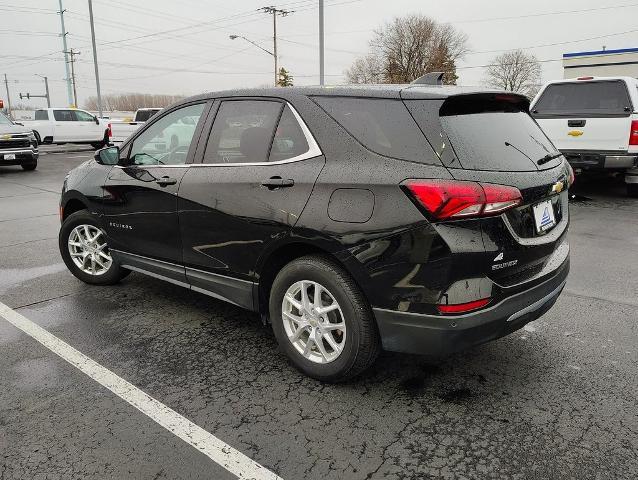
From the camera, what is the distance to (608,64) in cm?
2261

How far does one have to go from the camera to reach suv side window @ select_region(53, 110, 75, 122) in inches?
970

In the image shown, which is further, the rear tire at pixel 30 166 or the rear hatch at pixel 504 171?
the rear tire at pixel 30 166

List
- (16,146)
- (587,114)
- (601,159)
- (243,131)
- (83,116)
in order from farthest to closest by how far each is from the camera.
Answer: (83,116) < (16,146) < (587,114) < (601,159) < (243,131)

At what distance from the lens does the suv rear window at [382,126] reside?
2658 millimetres

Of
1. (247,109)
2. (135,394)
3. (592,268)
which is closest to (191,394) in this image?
(135,394)

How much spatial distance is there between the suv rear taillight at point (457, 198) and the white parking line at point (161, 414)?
1.41 m

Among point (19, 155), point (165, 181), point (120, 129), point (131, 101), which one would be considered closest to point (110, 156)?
point (165, 181)

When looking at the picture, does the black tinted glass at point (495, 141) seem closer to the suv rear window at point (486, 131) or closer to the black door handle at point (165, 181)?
the suv rear window at point (486, 131)

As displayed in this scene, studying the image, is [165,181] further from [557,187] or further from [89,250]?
[557,187]

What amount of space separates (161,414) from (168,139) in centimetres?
212

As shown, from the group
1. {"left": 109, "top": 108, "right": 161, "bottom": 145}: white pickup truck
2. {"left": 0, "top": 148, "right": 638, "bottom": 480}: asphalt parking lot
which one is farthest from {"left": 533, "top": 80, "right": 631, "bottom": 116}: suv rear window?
{"left": 109, "top": 108, "right": 161, "bottom": 145}: white pickup truck

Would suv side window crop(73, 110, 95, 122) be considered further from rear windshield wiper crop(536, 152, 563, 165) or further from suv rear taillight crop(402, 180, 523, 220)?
suv rear taillight crop(402, 180, 523, 220)

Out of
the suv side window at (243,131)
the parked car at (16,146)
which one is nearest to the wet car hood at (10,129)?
the parked car at (16,146)

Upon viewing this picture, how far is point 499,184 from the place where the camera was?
2.56 metres
